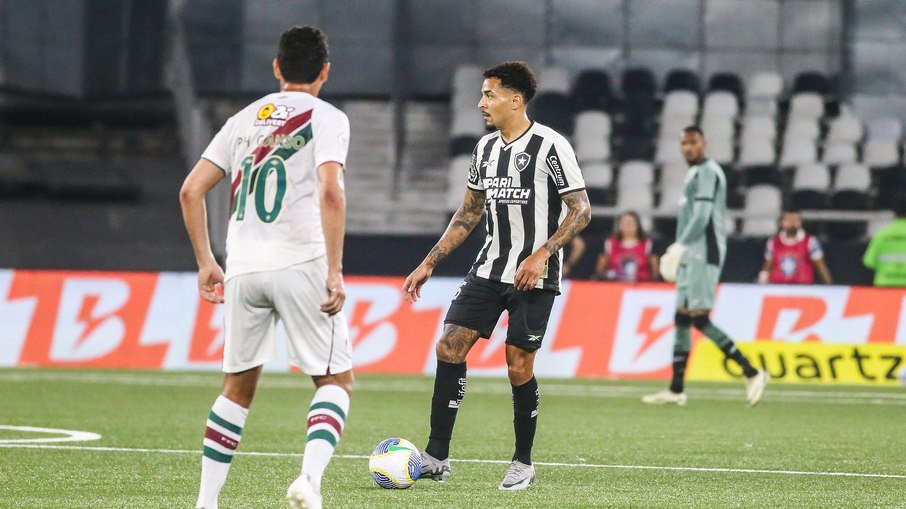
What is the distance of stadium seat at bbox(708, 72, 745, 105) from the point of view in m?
26.0

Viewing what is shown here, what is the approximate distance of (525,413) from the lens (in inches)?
305

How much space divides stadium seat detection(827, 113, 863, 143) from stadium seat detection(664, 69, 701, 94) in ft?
7.54

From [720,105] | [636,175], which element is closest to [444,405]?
[636,175]

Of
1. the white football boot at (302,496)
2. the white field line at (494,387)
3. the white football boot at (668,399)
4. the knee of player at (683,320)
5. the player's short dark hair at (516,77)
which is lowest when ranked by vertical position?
the white field line at (494,387)

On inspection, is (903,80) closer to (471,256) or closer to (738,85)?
(738,85)

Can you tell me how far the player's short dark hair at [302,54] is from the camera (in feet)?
19.4

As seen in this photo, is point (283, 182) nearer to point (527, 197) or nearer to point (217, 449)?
point (217, 449)

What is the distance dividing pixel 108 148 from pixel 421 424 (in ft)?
52.3

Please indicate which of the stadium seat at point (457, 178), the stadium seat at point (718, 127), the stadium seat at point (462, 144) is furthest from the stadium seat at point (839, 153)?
the stadium seat at point (457, 178)

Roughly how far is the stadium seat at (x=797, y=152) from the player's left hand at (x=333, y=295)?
19690mm

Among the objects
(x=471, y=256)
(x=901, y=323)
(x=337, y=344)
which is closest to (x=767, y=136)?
(x=471, y=256)

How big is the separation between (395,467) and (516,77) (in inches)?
78.5

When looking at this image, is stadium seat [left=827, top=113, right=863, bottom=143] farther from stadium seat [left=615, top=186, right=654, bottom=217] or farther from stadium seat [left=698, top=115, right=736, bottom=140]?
stadium seat [left=615, top=186, right=654, bottom=217]

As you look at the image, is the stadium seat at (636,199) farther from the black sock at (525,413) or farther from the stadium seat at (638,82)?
the black sock at (525,413)
